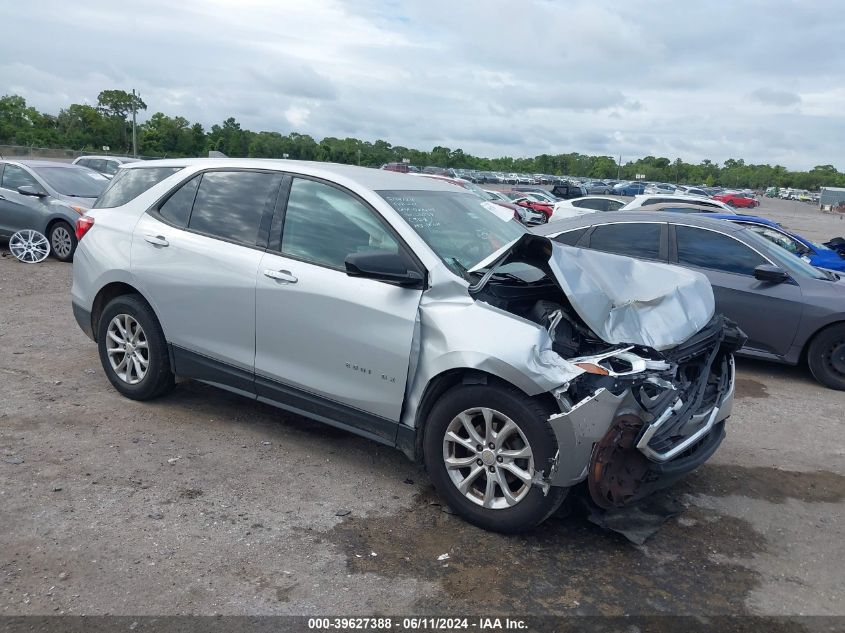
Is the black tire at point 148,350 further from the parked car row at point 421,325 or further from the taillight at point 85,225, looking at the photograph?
the taillight at point 85,225

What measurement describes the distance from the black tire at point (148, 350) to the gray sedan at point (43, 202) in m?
7.33

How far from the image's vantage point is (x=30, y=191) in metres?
11.8

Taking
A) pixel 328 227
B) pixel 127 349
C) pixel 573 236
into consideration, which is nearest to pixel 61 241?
pixel 127 349

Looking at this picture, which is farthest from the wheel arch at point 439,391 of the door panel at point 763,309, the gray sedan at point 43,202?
the gray sedan at point 43,202

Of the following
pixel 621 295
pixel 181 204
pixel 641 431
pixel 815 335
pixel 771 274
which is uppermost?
pixel 181 204

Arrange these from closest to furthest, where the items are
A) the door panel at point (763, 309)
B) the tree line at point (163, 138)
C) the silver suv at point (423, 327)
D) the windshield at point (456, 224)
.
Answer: the silver suv at point (423, 327) → the windshield at point (456, 224) → the door panel at point (763, 309) → the tree line at point (163, 138)

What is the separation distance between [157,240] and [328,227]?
144 cm

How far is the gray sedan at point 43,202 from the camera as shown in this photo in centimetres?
1190

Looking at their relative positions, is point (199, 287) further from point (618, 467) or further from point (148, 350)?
point (618, 467)

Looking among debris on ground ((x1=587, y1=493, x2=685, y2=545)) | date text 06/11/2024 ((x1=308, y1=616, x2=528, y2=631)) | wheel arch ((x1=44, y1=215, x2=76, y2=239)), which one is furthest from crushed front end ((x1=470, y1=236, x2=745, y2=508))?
wheel arch ((x1=44, y1=215, x2=76, y2=239))

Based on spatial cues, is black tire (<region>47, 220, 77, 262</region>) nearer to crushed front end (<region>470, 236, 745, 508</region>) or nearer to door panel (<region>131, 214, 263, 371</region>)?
door panel (<region>131, 214, 263, 371</region>)

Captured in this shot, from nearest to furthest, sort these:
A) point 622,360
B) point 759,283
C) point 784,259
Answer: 1. point 622,360
2. point 759,283
3. point 784,259

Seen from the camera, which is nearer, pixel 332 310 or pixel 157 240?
Answer: pixel 332 310

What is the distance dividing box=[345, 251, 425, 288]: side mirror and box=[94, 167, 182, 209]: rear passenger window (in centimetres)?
220
